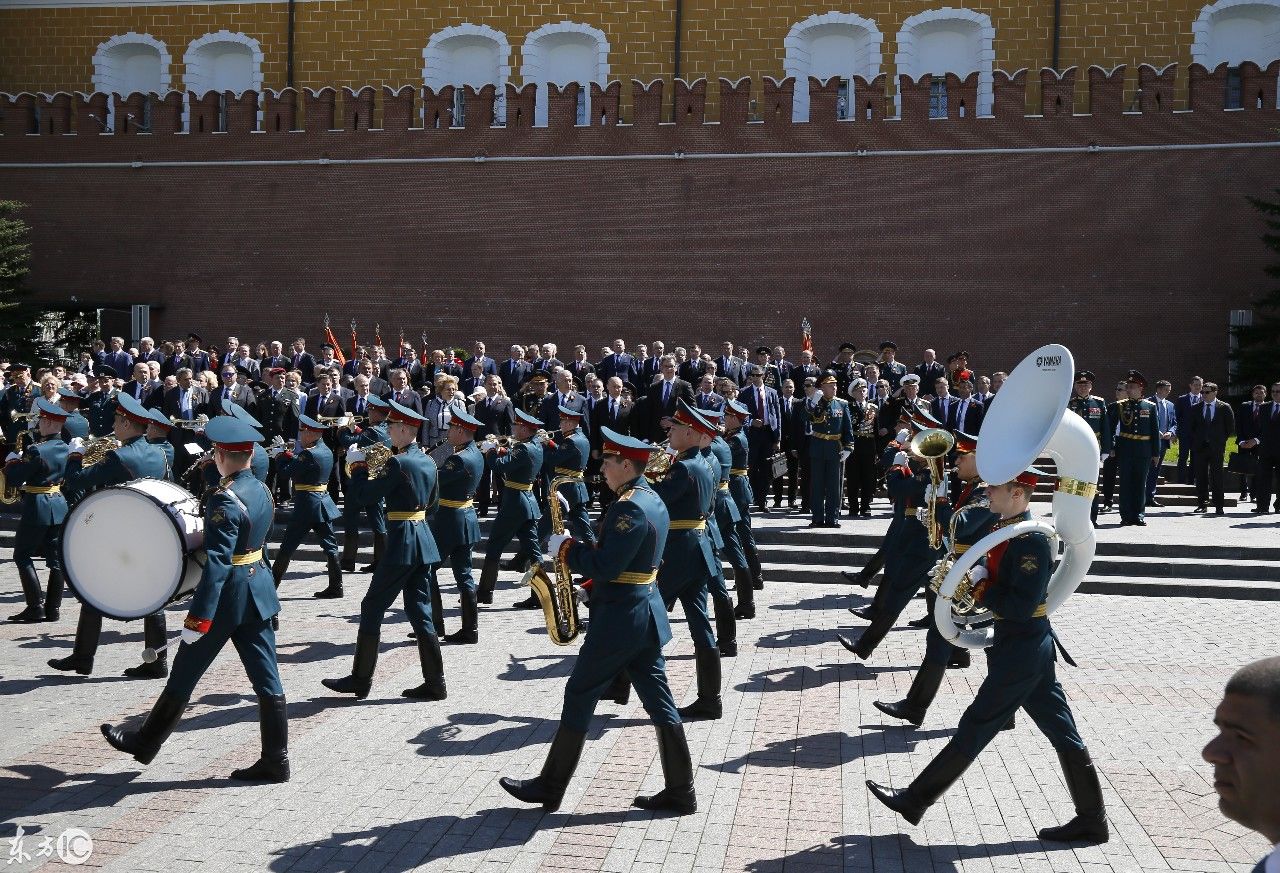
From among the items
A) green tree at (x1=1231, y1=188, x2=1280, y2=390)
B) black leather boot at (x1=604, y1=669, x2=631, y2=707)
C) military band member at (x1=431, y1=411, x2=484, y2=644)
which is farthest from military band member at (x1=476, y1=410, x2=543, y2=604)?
green tree at (x1=1231, y1=188, x2=1280, y2=390)

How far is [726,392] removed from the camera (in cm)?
1664

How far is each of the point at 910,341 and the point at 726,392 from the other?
9.97 meters

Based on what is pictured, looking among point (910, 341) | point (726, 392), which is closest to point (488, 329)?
point (910, 341)

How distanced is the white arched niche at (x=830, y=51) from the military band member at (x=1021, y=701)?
977 inches

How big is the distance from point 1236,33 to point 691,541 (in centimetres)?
2633

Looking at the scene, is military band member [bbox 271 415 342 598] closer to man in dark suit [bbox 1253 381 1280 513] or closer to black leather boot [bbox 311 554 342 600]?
black leather boot [bbox 311 554 342 600]

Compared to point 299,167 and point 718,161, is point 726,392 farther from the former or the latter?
point 299,167

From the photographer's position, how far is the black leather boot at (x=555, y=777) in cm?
644

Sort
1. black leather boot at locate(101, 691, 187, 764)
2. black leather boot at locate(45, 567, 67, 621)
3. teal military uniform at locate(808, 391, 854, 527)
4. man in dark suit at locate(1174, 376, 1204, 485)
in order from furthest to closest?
man in dark suit at locate(1174, 376, 1204, 485)
teal military uniform at locate(808, 391, 854, 527)
black leather boot at locate(45, 567, 67, 621)
black leather boot at locate(101, 691, 187, 764)

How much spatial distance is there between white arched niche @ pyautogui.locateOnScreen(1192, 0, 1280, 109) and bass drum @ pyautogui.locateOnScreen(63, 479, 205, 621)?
91.3ft

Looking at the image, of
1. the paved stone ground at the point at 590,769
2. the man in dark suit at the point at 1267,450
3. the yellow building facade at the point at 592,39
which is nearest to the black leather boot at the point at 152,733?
the paved stone ground at the point at 590,769

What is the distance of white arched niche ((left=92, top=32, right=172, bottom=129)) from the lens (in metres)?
33.2

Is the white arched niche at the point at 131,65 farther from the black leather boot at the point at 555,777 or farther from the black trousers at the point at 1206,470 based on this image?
the black leather boot at the point at 555,777

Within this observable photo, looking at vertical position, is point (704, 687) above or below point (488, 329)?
below
